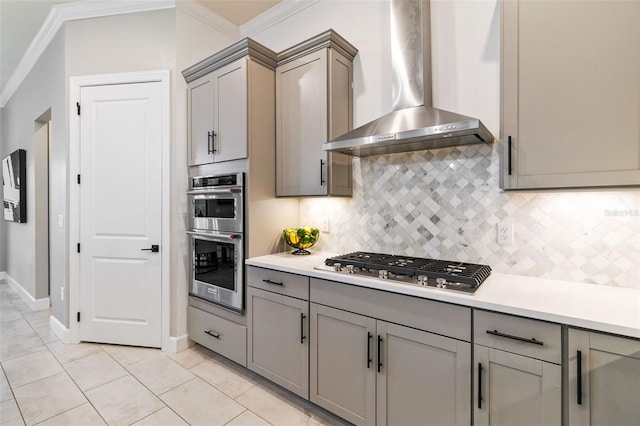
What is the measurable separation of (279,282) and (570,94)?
6.19ft

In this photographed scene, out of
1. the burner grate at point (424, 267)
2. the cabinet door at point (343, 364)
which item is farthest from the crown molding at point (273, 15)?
the cabinet door at point (343, 364)

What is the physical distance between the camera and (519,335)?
1.30 meters

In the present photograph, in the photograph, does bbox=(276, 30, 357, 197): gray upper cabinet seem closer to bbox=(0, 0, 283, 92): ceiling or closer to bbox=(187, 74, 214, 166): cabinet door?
bbox=(187, 74, 214, 166): cabinet door

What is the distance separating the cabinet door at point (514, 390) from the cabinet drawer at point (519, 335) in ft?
0.09

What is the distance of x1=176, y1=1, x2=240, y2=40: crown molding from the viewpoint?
116 inches

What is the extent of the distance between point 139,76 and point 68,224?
1.55 m

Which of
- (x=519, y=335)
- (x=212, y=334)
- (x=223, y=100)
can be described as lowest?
(x=212, y=334)

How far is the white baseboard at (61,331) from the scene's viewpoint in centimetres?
305

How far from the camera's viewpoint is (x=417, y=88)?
6.74 ft

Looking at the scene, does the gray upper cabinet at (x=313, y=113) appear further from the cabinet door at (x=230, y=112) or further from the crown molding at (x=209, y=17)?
the crown molding at (x=209, y=17)

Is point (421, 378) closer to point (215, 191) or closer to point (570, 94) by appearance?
point (570, 94)

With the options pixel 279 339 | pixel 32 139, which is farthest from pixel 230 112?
pixel 32 139

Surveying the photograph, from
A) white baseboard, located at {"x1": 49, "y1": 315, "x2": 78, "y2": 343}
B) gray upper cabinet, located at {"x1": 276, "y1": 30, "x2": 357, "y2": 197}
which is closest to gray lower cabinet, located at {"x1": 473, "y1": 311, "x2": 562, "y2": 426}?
gray upper cabinet, located at {"x1": 276, "y1": 30, "x2": 357, "y2": 197}

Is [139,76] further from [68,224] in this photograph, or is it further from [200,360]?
[200,360]
